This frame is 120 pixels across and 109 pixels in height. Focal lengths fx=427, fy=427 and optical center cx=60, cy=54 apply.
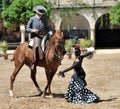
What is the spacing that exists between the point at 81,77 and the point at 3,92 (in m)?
2.65

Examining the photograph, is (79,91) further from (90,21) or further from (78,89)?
(90,21)

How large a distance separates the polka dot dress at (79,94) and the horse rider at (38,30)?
3.70 feet

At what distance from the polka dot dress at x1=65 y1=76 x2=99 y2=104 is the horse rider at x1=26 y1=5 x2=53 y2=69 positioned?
1.13 metres

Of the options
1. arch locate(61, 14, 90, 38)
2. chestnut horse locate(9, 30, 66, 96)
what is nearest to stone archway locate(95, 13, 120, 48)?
arch locate(61, 14, 90, 38)

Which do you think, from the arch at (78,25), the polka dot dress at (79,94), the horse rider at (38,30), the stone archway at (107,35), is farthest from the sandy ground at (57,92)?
the stone archway at (107,35)

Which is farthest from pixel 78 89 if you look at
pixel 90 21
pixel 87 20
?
pixel 87 20

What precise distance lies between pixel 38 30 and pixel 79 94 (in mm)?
1963

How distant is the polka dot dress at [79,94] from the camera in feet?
31.2

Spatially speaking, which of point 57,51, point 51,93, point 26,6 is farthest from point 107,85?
point 26,6

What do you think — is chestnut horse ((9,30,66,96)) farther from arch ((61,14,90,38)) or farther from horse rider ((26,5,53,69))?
arch ((61,14,90,38))

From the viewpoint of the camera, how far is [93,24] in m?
34.6

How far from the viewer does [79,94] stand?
959cm

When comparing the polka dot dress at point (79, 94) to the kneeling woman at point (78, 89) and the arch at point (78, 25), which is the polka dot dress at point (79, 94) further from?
the arch at point (78, 25)

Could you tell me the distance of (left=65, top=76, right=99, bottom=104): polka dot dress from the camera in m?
9.51
